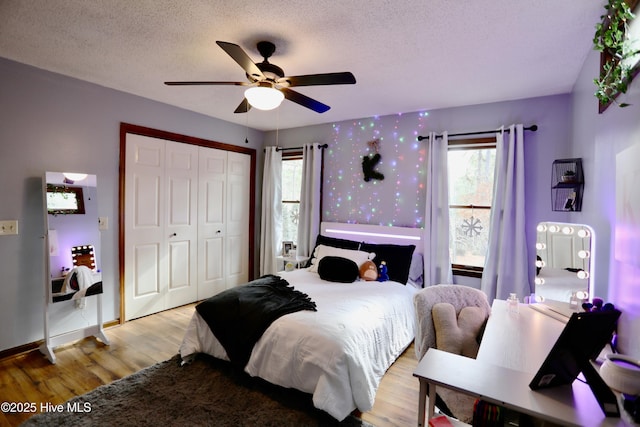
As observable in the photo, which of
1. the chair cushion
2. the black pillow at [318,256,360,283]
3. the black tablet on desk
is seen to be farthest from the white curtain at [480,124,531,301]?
the black tablet on desk

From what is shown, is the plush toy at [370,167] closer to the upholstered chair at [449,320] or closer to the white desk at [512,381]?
the upholstered chair at [449,320]

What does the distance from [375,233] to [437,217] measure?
0.79m

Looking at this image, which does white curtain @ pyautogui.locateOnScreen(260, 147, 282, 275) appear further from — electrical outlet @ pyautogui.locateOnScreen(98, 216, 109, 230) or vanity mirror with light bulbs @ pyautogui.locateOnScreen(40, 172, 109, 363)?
vanity mirror with light bulbs @ pyautogui.locateOnScreen(40, 172, 109, 363)

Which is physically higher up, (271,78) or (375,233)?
(271,78)

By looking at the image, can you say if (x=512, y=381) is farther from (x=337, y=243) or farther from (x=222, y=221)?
(x=222, y=221)

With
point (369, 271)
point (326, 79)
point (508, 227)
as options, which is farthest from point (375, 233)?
point (326, 79)

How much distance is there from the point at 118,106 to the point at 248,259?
8.66ft

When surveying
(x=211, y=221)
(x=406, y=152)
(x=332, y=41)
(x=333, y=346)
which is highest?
(x=332, y=41)

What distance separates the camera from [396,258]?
3.47m

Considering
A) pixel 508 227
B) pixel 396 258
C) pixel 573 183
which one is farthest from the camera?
pixel 396 258

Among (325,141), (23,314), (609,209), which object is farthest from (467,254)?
(23,314)

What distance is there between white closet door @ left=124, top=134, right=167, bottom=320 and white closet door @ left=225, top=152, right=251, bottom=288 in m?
0.96

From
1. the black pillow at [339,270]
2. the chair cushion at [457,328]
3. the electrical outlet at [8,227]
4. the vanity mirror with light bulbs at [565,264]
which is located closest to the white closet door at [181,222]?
the electrical outlet at [8,227]

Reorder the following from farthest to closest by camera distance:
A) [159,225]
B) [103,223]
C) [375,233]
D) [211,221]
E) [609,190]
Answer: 1. [211,221]
2. [375,233]
3. [159,225]
4. [103,223]
5. [609,190]
